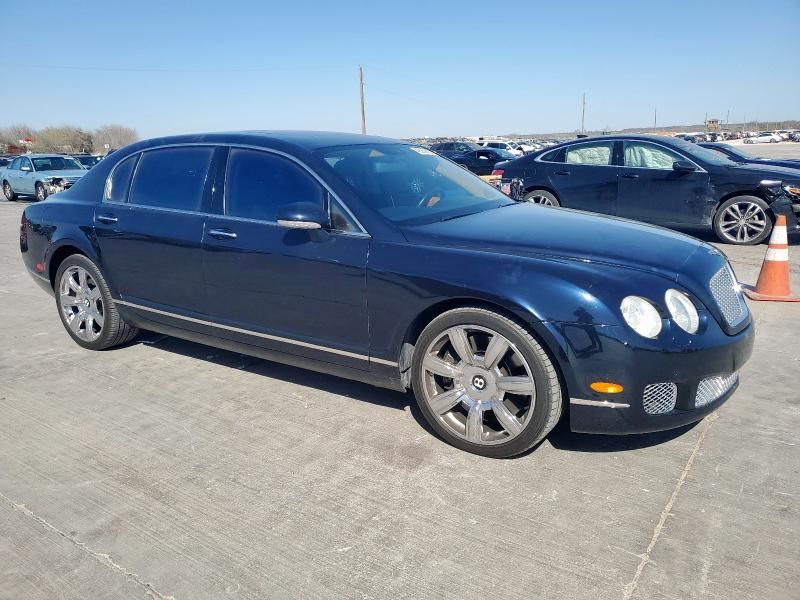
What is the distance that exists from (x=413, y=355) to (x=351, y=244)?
688 mm

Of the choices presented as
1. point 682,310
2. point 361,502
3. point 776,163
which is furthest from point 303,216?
point 776,163

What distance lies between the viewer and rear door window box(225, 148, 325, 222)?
12.3ft

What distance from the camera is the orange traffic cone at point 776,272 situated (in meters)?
5.94

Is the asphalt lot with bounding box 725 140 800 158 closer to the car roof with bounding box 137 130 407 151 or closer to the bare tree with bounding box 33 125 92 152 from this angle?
the car roof with bounding box 137 130 407 151

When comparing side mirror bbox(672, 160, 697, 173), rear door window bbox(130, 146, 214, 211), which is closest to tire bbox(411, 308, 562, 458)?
rear door window bbox(130, 146, 214, 211)

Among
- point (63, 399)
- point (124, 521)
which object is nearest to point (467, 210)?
point (124, 521)

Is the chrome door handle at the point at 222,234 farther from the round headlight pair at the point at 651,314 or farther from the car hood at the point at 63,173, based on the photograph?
the car hood at the point at 63,173

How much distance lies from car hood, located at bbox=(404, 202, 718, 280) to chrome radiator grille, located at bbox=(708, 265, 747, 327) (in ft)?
0.58

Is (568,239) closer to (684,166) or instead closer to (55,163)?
(684,166)

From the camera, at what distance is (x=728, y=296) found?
3309 millimetres

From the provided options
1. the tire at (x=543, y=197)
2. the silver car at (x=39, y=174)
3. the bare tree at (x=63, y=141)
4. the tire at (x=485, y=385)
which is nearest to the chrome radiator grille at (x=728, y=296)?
the tire at (x=485, y=385)

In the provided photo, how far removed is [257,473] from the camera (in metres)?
3.15

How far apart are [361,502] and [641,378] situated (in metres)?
1.37

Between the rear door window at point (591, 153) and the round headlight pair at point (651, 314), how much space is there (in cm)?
712
